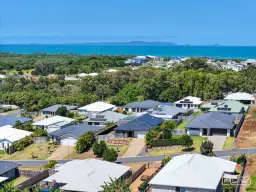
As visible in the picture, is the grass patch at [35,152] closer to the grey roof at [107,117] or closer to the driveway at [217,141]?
the grey roof at [107,117]

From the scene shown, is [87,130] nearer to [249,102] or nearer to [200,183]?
[200,183]

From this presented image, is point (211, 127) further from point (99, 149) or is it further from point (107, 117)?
point (107, 117)

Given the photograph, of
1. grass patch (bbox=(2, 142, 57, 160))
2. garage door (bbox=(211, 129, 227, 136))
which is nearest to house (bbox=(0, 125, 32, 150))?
grass patch (bbox=(2, 142, 57, 160))

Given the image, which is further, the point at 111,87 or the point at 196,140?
the point at 111,87

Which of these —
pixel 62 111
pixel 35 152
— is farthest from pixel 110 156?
pixel 62 111

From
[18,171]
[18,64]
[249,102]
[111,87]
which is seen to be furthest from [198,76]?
[18,64]

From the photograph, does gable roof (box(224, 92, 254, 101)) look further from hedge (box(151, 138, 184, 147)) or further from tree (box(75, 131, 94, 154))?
tree (box(75, 131, 94, 154))
